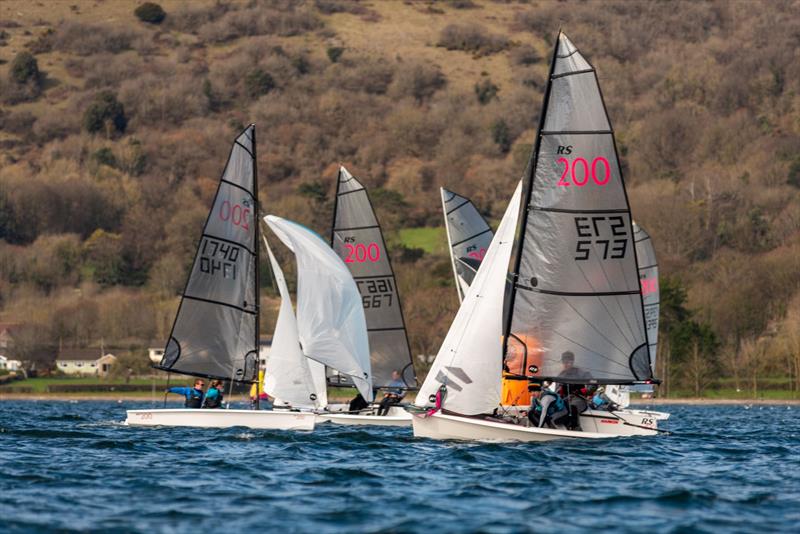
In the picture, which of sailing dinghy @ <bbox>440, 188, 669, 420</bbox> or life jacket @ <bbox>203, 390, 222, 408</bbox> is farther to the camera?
sailing dinghy @ <bbox>440, 188, 669, 420</bbox>

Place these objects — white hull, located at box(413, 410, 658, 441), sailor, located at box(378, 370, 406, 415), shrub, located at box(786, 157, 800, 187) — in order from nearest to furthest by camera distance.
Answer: white hull, located at box(413, 410, 658, 441)
sailor, located at box(378, 370, 406, 415)
shrub, located at box(786, 157, 800, 187)

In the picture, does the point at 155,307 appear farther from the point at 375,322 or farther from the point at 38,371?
the point at 375,322

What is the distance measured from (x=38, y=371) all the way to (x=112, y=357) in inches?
225

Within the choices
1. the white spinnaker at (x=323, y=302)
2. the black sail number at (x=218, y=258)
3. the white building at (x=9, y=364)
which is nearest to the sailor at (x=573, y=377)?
the white spinnaker at (x=323, y=302)

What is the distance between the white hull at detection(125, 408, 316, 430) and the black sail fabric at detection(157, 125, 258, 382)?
2.57 m

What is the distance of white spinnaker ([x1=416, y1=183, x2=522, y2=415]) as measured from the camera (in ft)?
94.3

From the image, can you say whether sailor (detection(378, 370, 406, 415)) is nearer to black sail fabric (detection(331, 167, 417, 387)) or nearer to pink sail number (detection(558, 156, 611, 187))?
black sail fabric (detection(331, 167, 417, 387))

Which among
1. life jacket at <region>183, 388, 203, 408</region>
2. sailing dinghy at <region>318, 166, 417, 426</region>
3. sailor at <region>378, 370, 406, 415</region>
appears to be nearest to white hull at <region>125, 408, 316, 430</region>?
life jacket at <region>183, 388, 203, 408</region>

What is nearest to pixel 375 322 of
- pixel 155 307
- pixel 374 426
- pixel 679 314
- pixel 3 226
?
pixel 374 426

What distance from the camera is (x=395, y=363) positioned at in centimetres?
4334

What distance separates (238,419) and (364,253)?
34.8ft

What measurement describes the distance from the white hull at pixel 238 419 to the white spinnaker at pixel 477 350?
16.8ft

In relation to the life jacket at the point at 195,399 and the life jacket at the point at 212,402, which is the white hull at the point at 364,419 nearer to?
the life jacket at the point at 212,402

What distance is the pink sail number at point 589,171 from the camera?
29594mm
